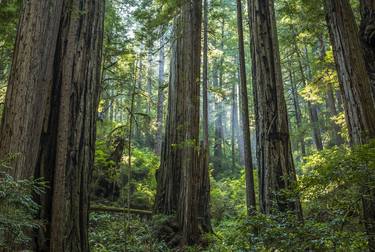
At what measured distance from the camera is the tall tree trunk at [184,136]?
7137mm

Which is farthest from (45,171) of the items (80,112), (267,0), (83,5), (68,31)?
(267,0)

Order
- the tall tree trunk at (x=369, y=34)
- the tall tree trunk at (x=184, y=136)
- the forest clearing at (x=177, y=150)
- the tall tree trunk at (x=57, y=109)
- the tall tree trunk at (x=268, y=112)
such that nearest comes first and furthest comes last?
the forest clearing at (x=177, y=150), the tall tree trunk at (x=57, y=109), the tall tree trunk at (x=268, y=112), the tall tree trunk at (x=369, y=34), the tall tree trunk at (x=184, y=136)

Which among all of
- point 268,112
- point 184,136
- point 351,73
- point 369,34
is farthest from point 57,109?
point 369,34

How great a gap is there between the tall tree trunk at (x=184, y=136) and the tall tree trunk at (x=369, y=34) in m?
3.48

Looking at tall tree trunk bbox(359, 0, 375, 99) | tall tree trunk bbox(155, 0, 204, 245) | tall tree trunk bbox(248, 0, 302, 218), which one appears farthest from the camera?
tall tree trunk bbox(155, 0, 204, 245)

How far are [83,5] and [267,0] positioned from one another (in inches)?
127

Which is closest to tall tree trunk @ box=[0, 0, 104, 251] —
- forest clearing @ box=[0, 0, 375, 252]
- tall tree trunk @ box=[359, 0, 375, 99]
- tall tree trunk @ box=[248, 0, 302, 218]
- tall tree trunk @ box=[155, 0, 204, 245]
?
forest clearing @ box=[0, 0, 375, 252]

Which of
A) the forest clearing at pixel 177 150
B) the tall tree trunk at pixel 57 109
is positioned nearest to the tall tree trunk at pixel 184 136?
the forest clearing at pixel 177 150

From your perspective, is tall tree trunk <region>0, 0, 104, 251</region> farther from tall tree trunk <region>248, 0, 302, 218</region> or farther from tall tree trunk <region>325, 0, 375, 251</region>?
tall tree trunk <region>325, 0, 375, 251</region>

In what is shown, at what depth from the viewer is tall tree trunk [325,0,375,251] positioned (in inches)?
196

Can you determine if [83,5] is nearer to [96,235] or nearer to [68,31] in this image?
[68,31]

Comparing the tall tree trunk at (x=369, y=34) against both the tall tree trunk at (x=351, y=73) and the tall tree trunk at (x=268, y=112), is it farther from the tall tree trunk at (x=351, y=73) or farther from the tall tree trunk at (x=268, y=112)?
the tall tree trunk at (x=268, y=112)

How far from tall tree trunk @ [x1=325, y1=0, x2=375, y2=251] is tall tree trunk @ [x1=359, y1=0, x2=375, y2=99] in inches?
20.8

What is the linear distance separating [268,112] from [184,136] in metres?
3.07
